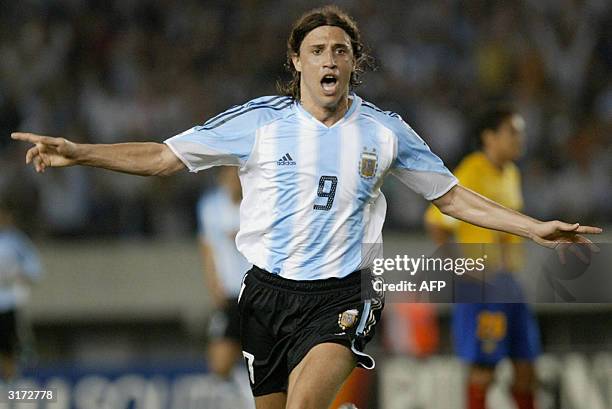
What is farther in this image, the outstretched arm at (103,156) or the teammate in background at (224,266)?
the teammate in background at (224,266)

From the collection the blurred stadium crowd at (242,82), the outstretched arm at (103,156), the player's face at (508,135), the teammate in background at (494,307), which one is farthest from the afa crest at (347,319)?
the blurred stadium crowd at (242,82)

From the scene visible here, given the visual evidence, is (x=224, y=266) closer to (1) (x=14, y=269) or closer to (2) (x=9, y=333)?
(1) (x=14, y=269)

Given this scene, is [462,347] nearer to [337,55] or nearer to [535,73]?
[337,55]

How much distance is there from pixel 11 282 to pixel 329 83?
738 cm

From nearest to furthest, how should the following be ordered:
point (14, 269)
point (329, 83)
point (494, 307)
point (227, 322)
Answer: point (329, 83), point (494, 307), point (227, 322), point (14, 269)

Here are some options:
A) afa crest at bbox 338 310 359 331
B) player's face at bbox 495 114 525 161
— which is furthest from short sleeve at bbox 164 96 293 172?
player's face at bbox 495 114 525 161

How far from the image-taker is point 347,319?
547cm

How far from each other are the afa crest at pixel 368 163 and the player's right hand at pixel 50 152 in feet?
4.10

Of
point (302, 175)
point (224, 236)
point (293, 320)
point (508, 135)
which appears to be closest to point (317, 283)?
point (293, 320)

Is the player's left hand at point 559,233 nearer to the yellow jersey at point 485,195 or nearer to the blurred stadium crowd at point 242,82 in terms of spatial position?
the yellow jersey at point 485,195

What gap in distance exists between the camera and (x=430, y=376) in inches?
395

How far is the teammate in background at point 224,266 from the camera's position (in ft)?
33.0

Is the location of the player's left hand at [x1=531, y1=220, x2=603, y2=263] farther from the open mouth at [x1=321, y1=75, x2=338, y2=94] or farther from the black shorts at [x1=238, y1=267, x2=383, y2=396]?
the open mouth at [x1=321, y1=75, x2=338, y2=94]

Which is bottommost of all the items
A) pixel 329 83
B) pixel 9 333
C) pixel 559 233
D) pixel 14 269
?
pixel 559 233
